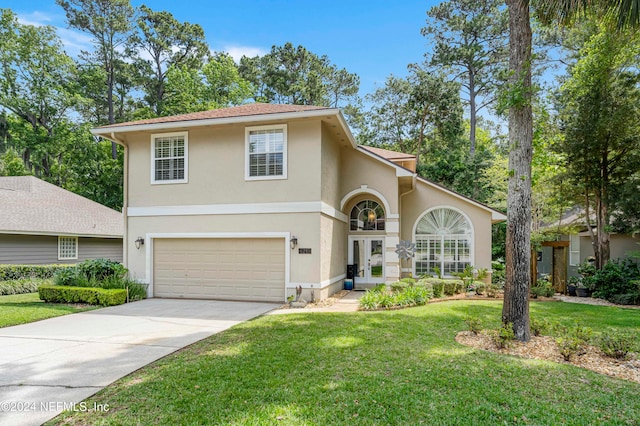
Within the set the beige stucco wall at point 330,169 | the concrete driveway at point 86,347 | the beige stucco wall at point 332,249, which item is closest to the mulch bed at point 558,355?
the concrete driveway at point 86,347

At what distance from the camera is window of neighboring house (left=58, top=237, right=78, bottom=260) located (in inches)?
682

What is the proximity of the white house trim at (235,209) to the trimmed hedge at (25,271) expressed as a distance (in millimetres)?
5196

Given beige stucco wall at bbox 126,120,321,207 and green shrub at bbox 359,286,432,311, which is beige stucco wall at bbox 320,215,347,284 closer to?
beige stucco wall at bbox 126,120,321,207

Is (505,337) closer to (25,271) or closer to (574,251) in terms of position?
(574,251)

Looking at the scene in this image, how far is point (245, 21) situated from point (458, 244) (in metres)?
17.8

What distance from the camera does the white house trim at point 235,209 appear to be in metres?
11.2

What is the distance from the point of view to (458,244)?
1521 cm

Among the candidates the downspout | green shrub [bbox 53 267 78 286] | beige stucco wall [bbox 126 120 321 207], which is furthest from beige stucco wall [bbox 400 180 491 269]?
green shrub [bbox 53 267 78 286]

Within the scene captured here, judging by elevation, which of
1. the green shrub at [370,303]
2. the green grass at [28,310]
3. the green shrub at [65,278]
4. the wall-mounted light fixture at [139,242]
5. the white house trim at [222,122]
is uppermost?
the white house trim at [222,122]

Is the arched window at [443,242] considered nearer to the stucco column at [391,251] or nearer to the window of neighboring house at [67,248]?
the stucco column at [391,251]

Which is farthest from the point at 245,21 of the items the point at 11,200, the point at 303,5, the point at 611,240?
the point at 611,240

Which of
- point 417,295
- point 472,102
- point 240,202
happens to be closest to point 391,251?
point 417,295

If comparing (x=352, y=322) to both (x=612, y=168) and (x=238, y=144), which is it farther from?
(x=612, y=168)

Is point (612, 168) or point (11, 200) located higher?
point (612, 168)
